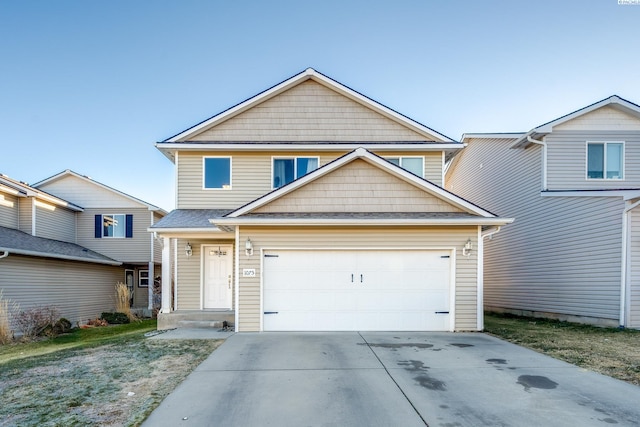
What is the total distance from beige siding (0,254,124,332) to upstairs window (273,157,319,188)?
9.45 meters

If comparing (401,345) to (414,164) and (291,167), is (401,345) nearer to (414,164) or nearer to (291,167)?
(414,164)

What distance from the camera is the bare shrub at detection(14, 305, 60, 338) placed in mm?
11219

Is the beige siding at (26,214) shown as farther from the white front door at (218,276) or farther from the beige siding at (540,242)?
the beige siding at (540,242)

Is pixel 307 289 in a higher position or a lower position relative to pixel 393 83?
lower

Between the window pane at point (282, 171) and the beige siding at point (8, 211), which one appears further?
the beige siding at point (8, 211)

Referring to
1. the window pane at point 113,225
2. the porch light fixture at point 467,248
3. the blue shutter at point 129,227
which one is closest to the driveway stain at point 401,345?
the porch light fixture at point 467,248

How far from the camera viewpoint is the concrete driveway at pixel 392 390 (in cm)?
395

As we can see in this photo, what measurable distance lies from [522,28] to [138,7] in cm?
1617

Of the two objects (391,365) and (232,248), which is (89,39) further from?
(391,365)

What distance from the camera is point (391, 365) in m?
5.92

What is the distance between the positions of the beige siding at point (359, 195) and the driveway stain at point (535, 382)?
15.3 ft

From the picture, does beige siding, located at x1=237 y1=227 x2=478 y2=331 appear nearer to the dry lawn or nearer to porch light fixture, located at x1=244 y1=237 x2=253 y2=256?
porch light fixture, located at x1=244 y1=237 x2=253 y2=256

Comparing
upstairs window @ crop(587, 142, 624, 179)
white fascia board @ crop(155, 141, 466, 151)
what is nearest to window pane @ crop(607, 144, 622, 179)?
upstairs window @ crop(587, 142, 624, 179)

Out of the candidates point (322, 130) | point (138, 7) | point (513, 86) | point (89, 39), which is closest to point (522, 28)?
point (513, 86)
